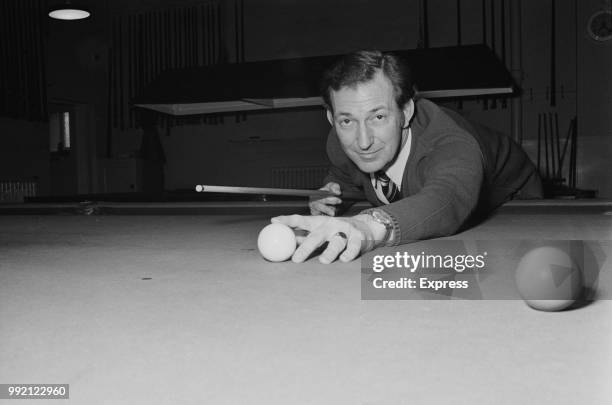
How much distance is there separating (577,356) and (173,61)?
7.99m

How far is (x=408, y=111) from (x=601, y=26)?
5.46 metres

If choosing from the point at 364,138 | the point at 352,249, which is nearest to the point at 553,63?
the point at 364,138

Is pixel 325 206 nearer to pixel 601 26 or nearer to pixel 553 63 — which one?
pixel 553 63

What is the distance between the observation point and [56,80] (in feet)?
25.3

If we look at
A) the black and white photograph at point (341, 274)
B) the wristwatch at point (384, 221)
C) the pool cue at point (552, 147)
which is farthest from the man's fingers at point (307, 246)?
the pool cue at point (552, 147)

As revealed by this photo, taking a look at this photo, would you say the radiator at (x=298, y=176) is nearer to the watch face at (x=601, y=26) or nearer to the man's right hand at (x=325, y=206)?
the watch face at (x=601, y=26)

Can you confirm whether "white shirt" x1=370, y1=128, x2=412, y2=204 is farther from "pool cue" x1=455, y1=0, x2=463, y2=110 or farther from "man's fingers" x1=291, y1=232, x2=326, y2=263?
"pool cue" x1=455, y1=0, x2=463, y2=110

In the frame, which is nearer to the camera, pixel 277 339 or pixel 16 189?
pixel 277 339

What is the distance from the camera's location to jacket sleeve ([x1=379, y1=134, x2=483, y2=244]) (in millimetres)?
1503

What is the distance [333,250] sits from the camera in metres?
1.29

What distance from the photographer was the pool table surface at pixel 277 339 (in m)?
0.53

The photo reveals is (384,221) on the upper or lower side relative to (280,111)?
lower

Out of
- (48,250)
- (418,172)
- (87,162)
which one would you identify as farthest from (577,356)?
(87,162)

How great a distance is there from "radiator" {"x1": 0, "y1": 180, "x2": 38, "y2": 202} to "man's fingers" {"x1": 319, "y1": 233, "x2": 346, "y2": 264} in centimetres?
627
